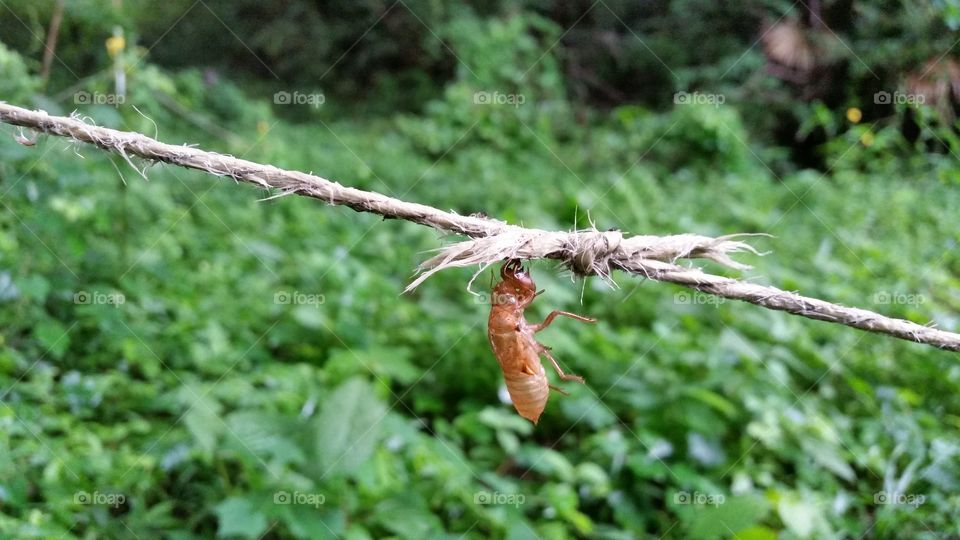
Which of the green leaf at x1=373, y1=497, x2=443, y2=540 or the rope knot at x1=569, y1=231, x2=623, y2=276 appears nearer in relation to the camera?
the rope knot at x1=569, y1=231, x2=623, y2=276

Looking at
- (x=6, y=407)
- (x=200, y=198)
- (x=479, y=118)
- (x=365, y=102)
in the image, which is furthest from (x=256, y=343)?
(x=365, y=102)

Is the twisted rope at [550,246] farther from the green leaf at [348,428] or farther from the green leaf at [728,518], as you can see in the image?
the green leaf at [728,518]

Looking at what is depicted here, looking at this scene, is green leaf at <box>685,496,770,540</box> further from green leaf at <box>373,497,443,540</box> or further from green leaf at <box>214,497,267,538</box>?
green leaf at <box>214,497,267,538</box>

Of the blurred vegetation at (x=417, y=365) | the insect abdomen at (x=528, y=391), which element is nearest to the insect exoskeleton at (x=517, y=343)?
the insect abdomen at (x=528, y=391)

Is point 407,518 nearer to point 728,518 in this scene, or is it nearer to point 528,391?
point 728,518

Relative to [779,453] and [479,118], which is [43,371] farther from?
[479,118]

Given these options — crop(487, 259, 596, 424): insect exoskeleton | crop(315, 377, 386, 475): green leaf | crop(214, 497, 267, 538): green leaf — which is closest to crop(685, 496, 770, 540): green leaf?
crop(315, 377, 386, 475): green leaf
